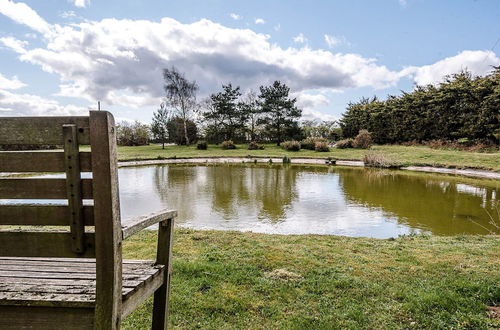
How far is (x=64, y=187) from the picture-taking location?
1.46 meters

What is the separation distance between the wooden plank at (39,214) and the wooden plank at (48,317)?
410mm

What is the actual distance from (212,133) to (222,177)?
25.8 metres

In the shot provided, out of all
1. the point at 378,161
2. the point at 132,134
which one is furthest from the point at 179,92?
the point at 378,161

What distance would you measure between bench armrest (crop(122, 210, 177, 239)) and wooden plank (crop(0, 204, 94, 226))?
0.60 feet

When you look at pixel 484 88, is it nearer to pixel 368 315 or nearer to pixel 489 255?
pixel 489 255

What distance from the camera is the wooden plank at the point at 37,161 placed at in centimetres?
143

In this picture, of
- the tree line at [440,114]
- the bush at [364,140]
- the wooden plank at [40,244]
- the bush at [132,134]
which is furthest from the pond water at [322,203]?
the bush at [132,134]

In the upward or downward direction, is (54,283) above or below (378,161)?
above

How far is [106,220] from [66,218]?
0.21 meters

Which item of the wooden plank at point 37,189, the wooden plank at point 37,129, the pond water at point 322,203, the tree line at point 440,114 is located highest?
the tree line at point 440,114

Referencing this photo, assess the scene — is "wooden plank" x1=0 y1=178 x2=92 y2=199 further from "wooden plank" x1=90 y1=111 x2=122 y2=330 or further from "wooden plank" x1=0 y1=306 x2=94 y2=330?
"wooden plank" x1=0 y1=306 x2=94 y2=330

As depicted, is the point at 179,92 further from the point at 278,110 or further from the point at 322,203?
the point at 322,203

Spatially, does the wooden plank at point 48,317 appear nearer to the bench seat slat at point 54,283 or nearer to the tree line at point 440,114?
the bench seat slat at point 54,283

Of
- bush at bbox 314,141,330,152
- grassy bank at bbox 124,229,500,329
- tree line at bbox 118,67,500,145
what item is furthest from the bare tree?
grassy bank at bbox 124,229,500,329
